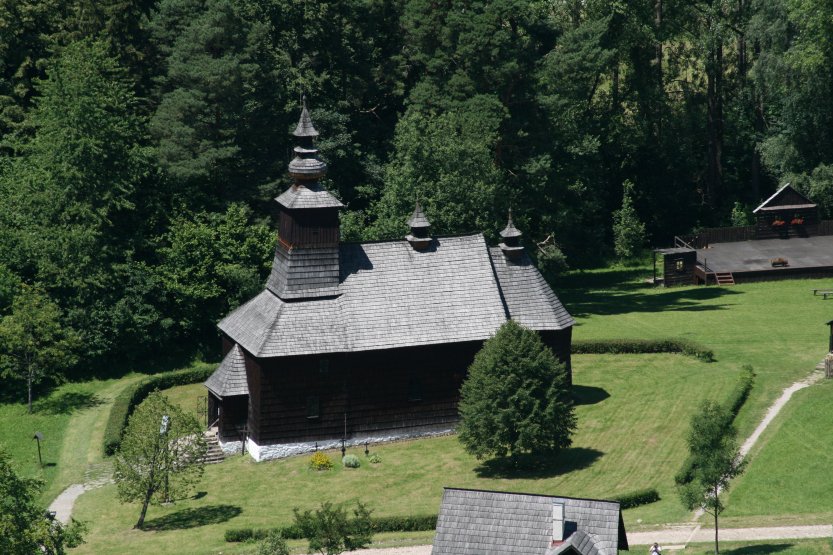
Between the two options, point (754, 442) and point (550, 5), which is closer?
point (754, 442)

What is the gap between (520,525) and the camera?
171 ft

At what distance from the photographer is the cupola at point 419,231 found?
77812 mm

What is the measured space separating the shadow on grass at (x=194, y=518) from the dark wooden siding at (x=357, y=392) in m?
6.90

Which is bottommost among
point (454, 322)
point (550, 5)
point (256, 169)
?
point (454, 322)

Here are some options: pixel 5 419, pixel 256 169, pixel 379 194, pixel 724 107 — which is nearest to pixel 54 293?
pixel 5 419

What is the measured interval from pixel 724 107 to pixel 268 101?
45.6m

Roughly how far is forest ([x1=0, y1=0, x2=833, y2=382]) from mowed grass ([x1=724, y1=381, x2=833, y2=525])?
85.5 ft

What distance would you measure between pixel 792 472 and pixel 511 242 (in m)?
22.0

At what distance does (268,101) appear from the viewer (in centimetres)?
9875

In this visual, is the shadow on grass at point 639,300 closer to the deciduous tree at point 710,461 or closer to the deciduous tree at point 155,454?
the deciduous tree at point 155,454

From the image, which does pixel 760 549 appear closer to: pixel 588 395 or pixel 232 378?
pixel 588 395

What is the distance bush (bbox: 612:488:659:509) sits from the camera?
63.4 meters

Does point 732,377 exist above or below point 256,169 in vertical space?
below

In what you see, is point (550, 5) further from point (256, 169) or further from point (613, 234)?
point (256, 169)
